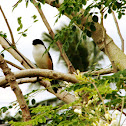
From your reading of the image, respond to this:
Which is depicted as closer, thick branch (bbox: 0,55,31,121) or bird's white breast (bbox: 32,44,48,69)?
thick branch (bbox: 0,55,31,121)

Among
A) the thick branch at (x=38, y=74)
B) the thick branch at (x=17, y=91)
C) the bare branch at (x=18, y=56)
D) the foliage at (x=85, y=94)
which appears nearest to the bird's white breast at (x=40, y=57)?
the bare branch at (x=18, y=56)

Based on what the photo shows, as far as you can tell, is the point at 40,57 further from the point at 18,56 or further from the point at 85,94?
the point at 85,94

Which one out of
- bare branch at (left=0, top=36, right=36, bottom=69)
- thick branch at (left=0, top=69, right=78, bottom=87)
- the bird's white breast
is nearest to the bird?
the bird's white breast

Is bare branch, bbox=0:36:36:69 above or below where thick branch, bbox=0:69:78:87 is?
above

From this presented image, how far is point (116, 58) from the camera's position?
2004 millimetres

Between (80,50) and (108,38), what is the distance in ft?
9.57

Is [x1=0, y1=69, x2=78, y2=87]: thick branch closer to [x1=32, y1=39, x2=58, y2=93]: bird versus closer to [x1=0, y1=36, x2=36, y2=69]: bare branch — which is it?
[x1=0, y1=36, x2=36, y2=69]: bare branch

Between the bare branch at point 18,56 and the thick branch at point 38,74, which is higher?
the bare branch at point 18,56

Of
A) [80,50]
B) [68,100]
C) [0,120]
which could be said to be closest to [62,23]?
[80,50]

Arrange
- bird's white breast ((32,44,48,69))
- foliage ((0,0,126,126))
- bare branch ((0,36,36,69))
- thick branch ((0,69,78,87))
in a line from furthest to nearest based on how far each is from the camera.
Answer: bird's white breast ((32,44,48,69))
bare branch ((0,36,36,69))
thick branch ((0,69,78,87))
foliage ((0,0,126,126))

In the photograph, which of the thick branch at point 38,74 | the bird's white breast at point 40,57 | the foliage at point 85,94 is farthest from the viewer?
the bird's white breast at point 40,57

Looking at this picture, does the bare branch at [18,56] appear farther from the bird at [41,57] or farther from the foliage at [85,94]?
the bird at [41,57]

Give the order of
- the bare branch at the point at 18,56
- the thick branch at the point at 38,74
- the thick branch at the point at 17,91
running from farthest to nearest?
the bare branch at the point at 18,56
the thick branch at the point at 38,74
the thick branch at the point at 17,91

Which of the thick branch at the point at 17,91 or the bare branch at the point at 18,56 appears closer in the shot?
the thick branch at the point at 17,91
